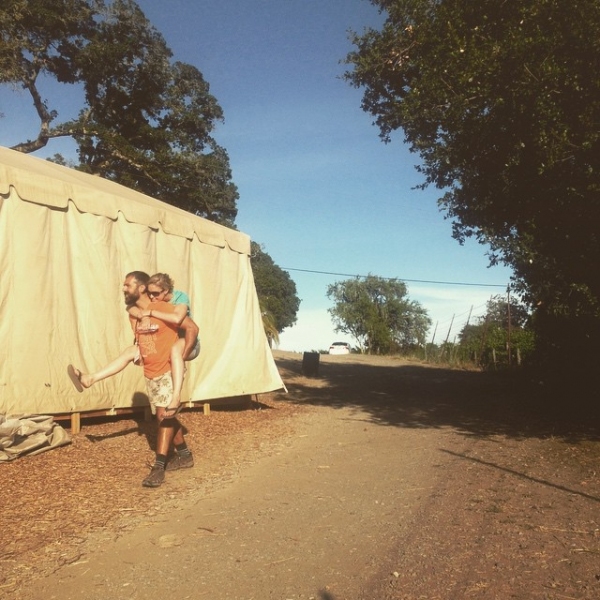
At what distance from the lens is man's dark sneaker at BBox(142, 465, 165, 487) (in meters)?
4.89

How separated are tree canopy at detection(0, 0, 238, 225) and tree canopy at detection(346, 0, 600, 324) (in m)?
11.1

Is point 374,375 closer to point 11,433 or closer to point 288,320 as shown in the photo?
point 11,433

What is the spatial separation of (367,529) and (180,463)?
2180mm

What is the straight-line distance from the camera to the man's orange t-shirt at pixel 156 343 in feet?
16.9

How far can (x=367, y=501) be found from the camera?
4.75m

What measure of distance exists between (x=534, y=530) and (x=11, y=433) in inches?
169

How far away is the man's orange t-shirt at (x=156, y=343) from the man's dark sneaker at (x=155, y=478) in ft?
2.50

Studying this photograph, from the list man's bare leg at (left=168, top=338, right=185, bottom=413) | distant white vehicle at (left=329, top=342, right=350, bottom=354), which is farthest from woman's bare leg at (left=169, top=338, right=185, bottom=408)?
distant white vehicle at (left=329, top=342, right=350, bottom=354)

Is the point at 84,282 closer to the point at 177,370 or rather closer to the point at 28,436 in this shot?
the point at 28,436

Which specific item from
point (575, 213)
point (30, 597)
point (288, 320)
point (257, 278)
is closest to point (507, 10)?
point (575, 213)

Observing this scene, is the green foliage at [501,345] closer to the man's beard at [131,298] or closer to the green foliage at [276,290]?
the man's beard at [131,298]

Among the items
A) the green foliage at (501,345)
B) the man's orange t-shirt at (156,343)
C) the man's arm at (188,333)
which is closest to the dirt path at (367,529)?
the man's orange t-shirt at (156,343)

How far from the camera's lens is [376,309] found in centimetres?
6850

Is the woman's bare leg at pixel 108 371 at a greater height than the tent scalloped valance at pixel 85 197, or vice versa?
the tent scalloped valance at pixel 85 197
